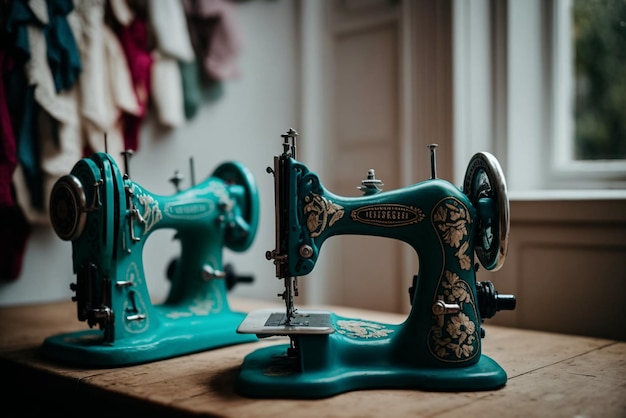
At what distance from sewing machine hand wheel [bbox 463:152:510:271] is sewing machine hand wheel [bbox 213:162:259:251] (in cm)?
61

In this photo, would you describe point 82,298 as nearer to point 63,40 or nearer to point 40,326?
point 40,326

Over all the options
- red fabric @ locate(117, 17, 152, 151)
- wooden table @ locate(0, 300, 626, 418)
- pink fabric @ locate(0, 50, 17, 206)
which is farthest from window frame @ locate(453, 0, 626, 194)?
pink fabric @ locate(0, 50, 17, 206)

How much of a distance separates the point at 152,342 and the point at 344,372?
1.47 ft

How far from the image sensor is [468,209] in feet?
3.78

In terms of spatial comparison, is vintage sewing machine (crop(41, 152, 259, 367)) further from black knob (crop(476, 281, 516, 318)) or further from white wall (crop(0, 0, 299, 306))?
white wall (crop(0, 0, 299, 306))

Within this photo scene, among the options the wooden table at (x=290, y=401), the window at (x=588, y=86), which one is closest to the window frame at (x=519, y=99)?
the window at (x=588, y=86)

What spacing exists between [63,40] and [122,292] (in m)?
0.85

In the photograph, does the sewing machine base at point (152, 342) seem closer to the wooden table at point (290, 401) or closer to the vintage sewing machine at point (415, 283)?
the wooden table at point (290, 401)

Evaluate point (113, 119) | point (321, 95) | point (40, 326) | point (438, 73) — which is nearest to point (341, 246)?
point (321, 95)

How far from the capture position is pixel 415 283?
121 centimetres

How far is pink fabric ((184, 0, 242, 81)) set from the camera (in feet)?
7.41

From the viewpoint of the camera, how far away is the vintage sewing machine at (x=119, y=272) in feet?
4.23

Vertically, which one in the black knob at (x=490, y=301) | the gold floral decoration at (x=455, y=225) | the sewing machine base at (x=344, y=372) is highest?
the gold floral decoration at (x=455, y=225)

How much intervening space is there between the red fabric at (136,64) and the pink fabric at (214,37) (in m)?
0.22
